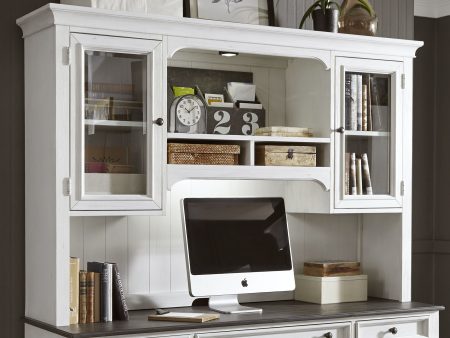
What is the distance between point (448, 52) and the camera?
16.0ft

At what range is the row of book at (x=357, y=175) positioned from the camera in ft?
12.9

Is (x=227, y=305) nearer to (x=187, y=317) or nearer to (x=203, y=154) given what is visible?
(x=187, y=317)

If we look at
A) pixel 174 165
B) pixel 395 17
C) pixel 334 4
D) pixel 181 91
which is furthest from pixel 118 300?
pixel 395 17

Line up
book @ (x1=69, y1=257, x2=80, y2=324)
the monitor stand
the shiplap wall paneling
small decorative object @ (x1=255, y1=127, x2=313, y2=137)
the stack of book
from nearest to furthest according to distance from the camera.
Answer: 1. book @ (x1=69, y1=257, x2=80, y2=324)
2. the monitor stand
3. small decorative object @ (x1=255, y1=127, x2=313, y2=137)
4. the stack of book
5. the shiplap wall paneling

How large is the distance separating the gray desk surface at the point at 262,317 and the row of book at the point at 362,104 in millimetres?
813

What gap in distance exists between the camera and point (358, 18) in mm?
3979

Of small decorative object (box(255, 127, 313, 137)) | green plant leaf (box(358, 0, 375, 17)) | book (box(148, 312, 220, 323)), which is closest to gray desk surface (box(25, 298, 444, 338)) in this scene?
book (box(148, 312, 220, 323))

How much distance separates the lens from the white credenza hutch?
3.31 m

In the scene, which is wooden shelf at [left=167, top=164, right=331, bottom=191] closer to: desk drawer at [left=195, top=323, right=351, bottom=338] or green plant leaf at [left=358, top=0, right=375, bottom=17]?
desk drawer at [left=195, top=323, right=351, bottom=338]

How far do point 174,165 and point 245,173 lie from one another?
0.34 metres

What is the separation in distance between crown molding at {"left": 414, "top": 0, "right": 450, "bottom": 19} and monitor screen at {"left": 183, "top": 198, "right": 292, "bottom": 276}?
1.62 m

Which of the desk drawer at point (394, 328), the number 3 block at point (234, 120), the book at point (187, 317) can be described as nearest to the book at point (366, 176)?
the number 3 block at point (234, 120)

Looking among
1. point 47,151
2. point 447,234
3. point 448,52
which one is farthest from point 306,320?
point 448,52

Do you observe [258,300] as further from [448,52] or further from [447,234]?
[448,52]
